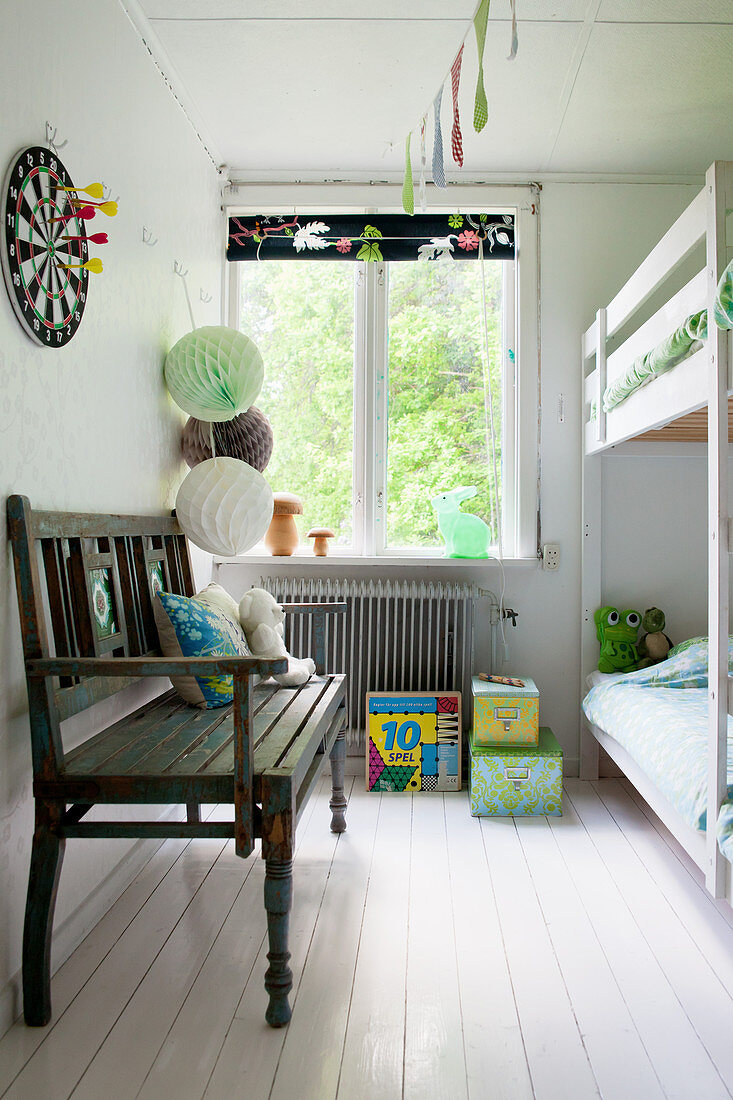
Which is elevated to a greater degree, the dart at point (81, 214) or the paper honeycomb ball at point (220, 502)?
the dart at point (81, 214)

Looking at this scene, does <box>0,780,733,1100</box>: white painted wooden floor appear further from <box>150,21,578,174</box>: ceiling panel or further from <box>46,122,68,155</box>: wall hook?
<box>150,21,578,174</box>: ceiling panel

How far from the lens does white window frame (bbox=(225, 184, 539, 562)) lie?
3.33 metres

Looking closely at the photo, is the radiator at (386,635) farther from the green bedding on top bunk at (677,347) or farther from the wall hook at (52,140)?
the wall hook at (52,140)

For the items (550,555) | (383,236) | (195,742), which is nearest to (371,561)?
(550,555)

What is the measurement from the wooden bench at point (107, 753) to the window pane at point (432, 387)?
5.29 feet

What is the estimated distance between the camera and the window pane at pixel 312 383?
11.2ft

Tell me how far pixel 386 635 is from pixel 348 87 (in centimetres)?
201

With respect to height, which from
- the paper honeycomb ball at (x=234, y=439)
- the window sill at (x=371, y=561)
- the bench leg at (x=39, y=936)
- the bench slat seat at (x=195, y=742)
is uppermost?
the paper honeycomb ball at (x=234, y=439)

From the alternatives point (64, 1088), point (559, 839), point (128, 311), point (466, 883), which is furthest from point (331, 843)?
point (128, 311)

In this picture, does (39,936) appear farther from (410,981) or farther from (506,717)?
(506,717)

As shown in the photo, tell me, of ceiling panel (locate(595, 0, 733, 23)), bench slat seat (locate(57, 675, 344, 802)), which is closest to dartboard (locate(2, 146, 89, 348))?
bench slat seat (locate(57, 675, 344, 802))

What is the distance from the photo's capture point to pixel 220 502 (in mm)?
2412

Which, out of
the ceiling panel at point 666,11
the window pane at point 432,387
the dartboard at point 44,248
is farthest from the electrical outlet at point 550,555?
the dartboard at point 44,248

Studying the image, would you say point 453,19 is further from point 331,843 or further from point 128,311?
point 331,843
